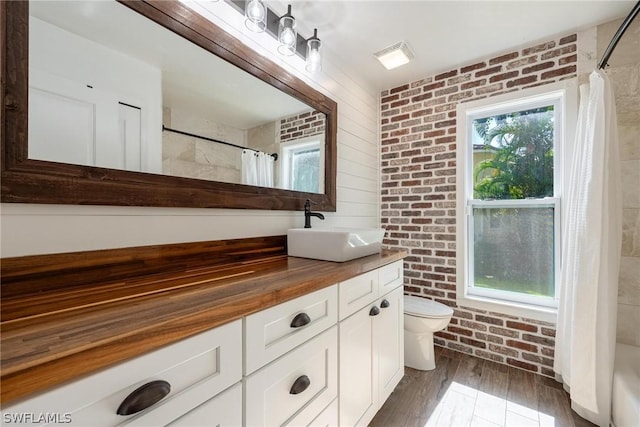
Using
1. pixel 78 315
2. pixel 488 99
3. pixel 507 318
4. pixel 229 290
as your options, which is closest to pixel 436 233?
pixel 507 318

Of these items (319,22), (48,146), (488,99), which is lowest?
(48,146)

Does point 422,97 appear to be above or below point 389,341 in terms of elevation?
above

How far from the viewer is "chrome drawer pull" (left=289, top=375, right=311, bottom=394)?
89 cm

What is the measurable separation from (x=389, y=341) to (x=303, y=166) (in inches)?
47.7

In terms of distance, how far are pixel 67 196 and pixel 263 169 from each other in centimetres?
85

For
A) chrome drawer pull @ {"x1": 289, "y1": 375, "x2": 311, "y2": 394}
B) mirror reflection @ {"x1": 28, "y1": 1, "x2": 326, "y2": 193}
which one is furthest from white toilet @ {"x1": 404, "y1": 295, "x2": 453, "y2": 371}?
mirror reflection @ {"x1": 28, "y1": 1, "x2": 326, "y2": 193}

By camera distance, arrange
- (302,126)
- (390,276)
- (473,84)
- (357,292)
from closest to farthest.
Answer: (357,292) → (390,276) → (302,126) → (473,84)

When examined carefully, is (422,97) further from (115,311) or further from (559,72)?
(115,311)

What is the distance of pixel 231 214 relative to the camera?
136 cm

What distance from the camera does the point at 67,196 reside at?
2.76 ft

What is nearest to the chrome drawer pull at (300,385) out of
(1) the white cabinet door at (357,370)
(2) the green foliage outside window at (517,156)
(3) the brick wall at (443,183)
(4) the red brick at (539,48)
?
(1) the white cabinet door at (357,370)

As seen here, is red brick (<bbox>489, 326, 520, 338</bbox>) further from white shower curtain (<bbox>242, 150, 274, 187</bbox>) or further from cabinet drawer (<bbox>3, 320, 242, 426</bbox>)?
cabinet drawer (<bbox>3, 320, 242, 426</bbox>)

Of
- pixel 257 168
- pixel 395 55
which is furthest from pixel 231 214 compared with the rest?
pixel 395 55

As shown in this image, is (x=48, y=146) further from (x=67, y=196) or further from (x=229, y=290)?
(x=229, y=290)
